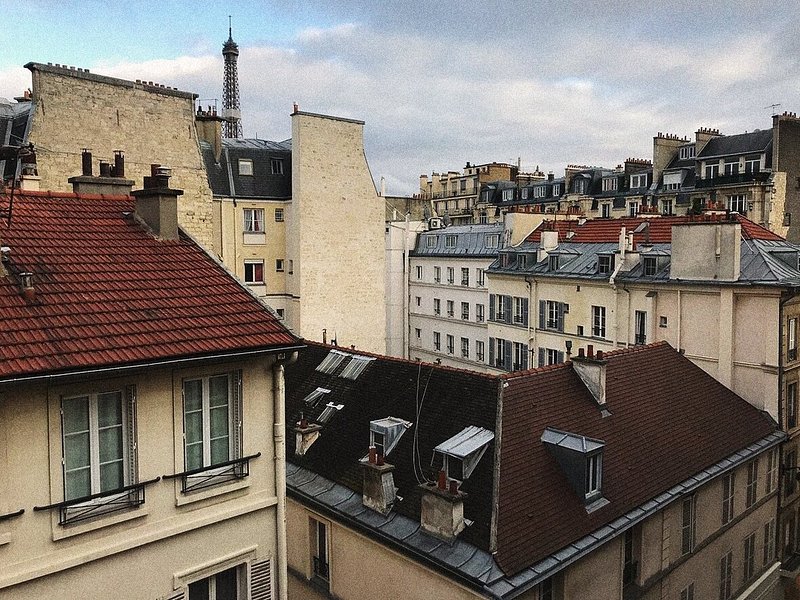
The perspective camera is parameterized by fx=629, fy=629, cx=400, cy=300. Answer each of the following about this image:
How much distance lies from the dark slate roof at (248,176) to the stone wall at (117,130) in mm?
4077

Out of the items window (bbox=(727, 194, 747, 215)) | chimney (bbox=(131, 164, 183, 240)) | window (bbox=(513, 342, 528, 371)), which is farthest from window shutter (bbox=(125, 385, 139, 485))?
window (bbox=(727, 194, 747, 215))

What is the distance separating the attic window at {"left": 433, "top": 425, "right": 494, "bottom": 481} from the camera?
1260 cm

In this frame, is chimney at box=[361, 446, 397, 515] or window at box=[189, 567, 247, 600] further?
chimney at box=[361, 446, 397, 515]

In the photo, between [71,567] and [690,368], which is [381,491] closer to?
[71,567]

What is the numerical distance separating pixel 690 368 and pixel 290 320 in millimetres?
21748

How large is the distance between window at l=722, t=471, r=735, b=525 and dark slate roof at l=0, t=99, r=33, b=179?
26.4 m

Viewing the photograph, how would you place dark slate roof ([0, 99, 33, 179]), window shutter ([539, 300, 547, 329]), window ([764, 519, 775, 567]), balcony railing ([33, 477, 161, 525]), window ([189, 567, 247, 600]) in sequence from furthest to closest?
window shutter ([539, 300, 547, 329])
dark slate roof ([0, 99, 33, 179])
window ([764, 519, 775, 567])
window ([189, 567, 247, 600])
balcony railing ([33, 477, 161, 525])

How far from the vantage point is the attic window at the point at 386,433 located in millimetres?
14555

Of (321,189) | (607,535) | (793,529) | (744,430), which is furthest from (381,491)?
(321,189)

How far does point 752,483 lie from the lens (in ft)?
62.1

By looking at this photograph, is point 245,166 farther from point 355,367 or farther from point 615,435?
point 615,435

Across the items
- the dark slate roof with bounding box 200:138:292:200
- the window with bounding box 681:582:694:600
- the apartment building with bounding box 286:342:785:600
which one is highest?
the dark slate roof with bounding box 200:138:292:200

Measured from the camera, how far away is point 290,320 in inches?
1401

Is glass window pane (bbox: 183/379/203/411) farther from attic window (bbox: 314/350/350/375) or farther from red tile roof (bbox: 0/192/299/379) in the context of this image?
attic window (bbox: 314/350/350/375)
